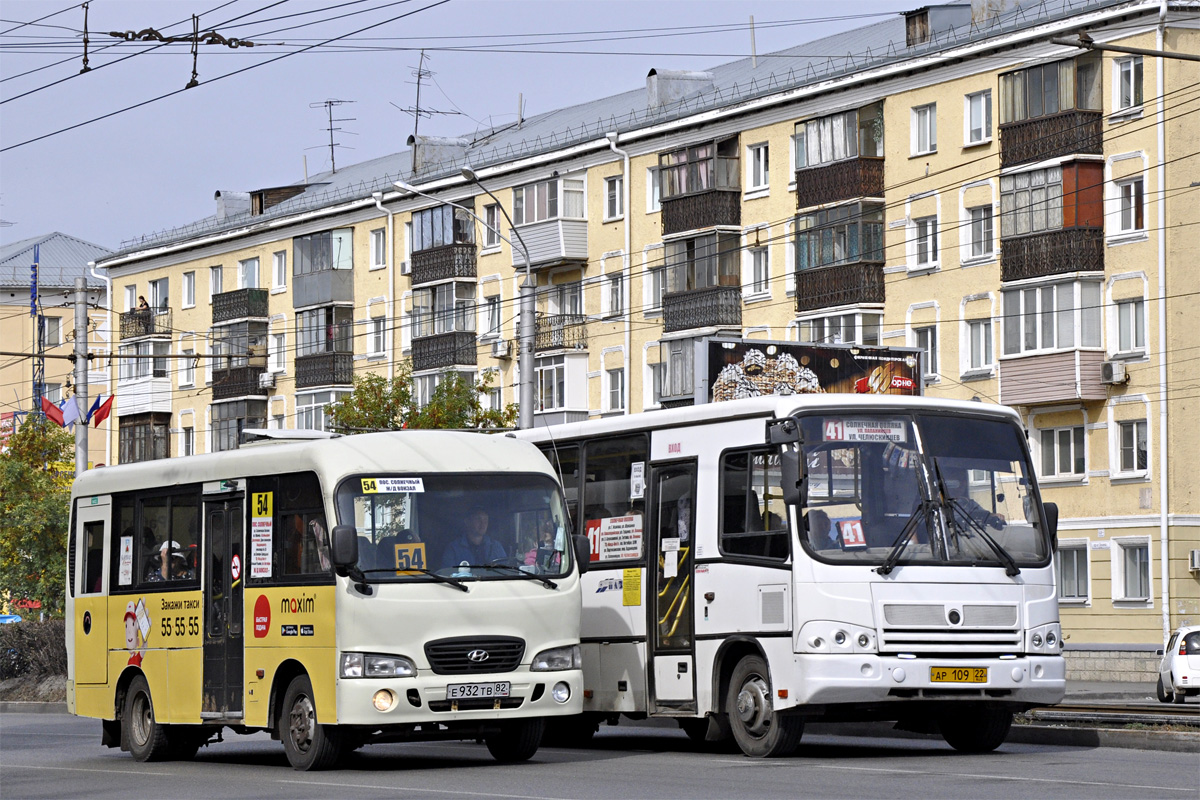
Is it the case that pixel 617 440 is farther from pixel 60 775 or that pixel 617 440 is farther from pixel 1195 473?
pixel 1195 473

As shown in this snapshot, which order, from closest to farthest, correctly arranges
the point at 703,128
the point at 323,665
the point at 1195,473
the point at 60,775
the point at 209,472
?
the point at 323,665, the point at 60,775, the point at 209,472, the point at 1195,473, the point at 703,128

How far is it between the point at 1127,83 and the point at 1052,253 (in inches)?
150

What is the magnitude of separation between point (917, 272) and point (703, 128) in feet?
29.5

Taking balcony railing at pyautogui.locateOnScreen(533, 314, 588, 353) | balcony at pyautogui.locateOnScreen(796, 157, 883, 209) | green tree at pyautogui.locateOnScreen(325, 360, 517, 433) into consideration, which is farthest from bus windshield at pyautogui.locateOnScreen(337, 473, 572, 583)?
balcony railing at pyautogui.locateOnScreen(533, 314, 588, 353)

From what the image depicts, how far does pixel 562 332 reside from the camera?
57312 millimetres

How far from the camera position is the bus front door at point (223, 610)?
17.5 metres

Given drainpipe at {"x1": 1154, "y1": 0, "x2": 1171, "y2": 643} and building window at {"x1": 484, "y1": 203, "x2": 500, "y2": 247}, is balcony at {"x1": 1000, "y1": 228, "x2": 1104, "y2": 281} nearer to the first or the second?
drainpipe at {"x1": 1154, "y1": 0, "x2": 1171, "y2": 643}

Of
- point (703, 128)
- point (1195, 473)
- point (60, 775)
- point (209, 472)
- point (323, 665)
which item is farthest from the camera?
point (703, 128)

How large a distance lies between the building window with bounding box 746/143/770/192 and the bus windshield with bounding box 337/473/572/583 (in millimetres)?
35456

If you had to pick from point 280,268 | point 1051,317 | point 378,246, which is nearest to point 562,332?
point 378,246

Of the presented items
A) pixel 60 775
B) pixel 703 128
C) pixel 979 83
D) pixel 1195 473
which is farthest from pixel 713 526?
pixel 703 128

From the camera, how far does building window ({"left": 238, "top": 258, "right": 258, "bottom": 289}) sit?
71.1 m

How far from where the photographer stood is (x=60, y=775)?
17.2 m

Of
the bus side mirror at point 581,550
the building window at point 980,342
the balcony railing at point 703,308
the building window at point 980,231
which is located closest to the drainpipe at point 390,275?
the balcony railing at point 703,308
